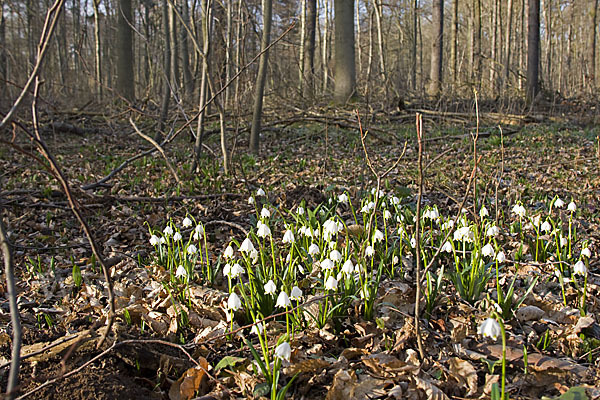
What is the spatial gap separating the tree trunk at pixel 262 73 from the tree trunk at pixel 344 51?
202 inches

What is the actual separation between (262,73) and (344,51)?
615 centimetres

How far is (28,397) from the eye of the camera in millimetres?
1796

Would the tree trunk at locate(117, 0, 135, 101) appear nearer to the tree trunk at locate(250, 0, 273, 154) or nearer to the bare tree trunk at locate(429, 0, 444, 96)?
the tree trunk at locate(250, 0, 273, 154)

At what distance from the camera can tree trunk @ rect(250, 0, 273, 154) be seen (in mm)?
6105

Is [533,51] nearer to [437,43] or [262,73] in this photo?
[437,43]

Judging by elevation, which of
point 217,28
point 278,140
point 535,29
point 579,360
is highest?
point 535,29

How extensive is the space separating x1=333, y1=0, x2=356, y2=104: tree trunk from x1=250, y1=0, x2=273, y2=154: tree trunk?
513 centimetres

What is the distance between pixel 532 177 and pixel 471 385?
4.66 m

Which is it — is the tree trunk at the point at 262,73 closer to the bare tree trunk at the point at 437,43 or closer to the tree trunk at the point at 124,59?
the tree trunk at the point at 124,59

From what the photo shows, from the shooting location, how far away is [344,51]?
473 inches

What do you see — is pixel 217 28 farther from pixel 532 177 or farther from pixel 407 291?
pixel 407 291

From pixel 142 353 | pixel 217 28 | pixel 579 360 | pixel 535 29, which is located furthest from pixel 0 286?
pixel 535 29

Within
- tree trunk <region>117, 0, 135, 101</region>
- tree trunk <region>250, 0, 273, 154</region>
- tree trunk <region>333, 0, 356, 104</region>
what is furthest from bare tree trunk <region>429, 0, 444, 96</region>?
tree trunk <region>117, 0, 135, 101</region>

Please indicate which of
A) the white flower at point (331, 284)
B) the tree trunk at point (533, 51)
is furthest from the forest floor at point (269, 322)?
the tree trunk at point (533, 51)
